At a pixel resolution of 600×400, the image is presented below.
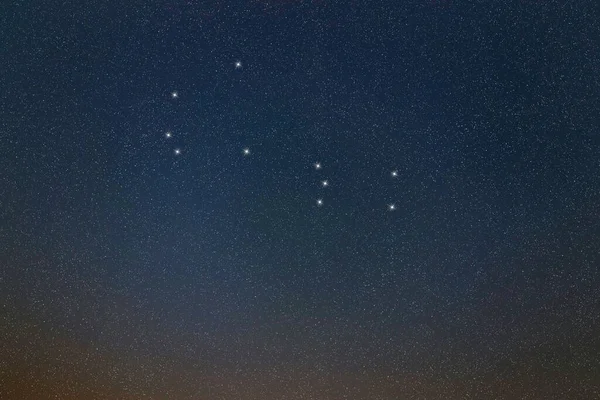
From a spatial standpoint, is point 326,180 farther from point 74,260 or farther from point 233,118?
point 74,260

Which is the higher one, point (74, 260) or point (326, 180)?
point (326, 180)

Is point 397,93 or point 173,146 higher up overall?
point 397,93

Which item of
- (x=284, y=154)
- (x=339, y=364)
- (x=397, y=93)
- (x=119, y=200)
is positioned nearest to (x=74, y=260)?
(x=119, y=200)

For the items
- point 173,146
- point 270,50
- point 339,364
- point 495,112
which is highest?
point 270,50

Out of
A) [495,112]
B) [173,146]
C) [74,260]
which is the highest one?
[495,112]

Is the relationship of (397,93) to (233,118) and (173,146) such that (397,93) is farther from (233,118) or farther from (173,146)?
(173,146)

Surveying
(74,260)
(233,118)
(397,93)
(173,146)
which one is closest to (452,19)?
(397,93)
